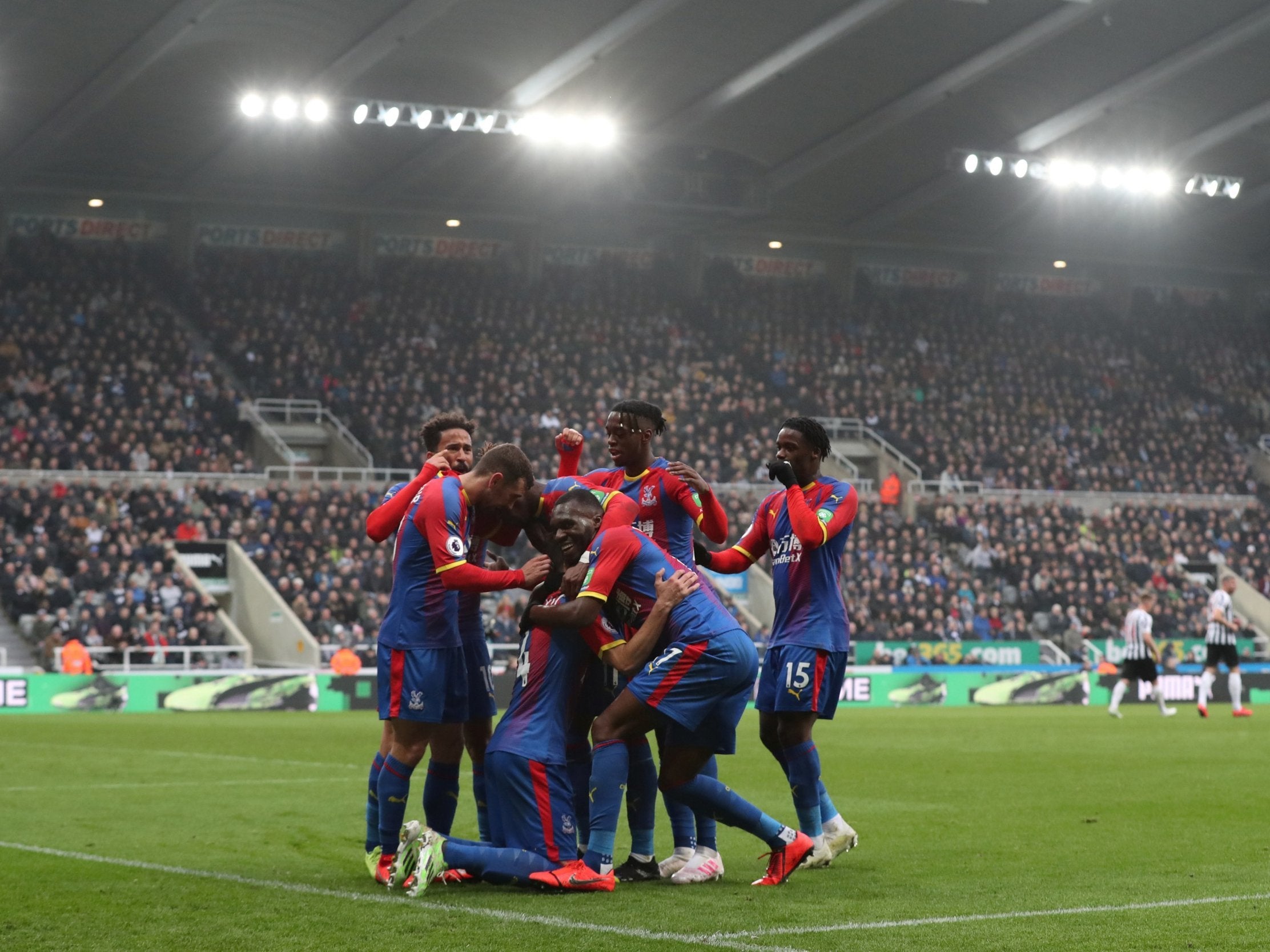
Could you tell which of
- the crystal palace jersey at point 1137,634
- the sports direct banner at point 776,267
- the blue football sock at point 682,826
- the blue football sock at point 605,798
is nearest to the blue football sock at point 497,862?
the blue football sock at point 605,798

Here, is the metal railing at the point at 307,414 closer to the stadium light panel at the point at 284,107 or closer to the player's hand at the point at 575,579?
the stadium light panel at the point at 284,107

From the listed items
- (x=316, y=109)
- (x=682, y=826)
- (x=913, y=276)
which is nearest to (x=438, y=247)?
(x=316, y=109)

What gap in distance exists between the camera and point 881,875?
8312mm

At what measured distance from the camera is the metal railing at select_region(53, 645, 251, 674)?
28.4 metres

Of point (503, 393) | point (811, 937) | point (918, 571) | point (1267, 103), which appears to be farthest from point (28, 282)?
point (811, 937)

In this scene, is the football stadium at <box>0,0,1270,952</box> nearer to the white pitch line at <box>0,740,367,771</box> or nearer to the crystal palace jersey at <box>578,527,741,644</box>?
the crystal palace jersey at <box>578,527,741,644</box>

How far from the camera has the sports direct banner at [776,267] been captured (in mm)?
49875

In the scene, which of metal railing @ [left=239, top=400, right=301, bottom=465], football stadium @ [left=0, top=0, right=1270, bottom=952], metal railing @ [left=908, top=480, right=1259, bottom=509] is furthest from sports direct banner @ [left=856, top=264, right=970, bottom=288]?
metal railing @ [left=239, top=400, right=301, bottom=465]

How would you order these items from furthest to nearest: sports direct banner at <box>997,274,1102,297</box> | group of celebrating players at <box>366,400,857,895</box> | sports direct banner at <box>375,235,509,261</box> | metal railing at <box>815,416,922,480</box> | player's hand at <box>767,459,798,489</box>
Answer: sports direct banner at <box>997,274,1102,297</box>, sports direct banner at <box>375,235,509,261</box>, metal railing at <box>815,416,922,480</box>, player's hand at <box>767,459,798,489</box>, group of celebrating players at <box>366,400,857,895</box>

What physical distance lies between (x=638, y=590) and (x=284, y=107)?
2818 centimetres

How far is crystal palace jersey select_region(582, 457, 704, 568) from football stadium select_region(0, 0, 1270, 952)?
0.07 ft

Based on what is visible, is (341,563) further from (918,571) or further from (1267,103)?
(1267,103)

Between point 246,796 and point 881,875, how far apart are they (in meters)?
5.91

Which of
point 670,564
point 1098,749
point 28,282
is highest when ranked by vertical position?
point 28,282
